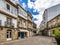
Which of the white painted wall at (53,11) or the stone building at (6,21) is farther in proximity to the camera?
the white painted wall at (53,11)

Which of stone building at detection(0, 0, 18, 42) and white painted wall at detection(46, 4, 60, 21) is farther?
white painted wall at detection(46, 4, 60, 21)

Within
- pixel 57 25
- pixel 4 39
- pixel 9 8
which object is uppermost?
Result: pixel 9 8

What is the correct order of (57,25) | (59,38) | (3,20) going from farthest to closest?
(57,25), (3,20), (59,38)

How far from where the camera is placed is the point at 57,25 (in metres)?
43.0

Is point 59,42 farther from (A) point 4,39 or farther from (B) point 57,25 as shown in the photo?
(B) point 57,25

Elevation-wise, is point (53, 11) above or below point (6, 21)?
above

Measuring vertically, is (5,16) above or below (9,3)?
below

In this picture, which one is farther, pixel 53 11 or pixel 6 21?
pixel 53 11

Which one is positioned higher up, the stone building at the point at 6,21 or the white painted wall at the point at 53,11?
the white painted wall at the point at 53,11

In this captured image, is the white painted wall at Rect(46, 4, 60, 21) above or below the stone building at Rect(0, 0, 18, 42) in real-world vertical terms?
above

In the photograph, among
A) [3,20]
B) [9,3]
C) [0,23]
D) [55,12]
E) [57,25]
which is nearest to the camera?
[0,23]

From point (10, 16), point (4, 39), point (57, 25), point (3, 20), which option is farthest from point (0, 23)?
point (57, 25)

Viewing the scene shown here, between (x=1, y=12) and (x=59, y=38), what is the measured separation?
46.9 ft

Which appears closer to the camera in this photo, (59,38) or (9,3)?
(59,38)
